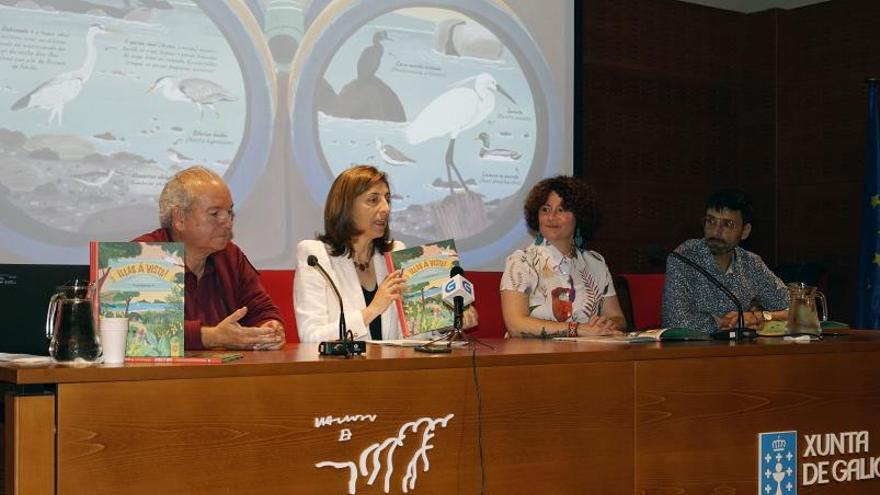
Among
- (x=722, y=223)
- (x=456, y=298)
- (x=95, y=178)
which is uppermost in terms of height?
(x=95, y=178)

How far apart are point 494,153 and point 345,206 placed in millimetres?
1547

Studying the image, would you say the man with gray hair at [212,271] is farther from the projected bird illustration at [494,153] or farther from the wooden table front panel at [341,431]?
the projected bird illustration at [494,153]

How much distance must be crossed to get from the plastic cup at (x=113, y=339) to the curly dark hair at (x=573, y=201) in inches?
75.7

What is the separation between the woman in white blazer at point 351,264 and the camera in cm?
309

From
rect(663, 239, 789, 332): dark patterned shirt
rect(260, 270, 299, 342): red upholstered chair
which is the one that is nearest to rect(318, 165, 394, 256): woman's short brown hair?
rect(260, 270, 299, 342): red upholstered chair

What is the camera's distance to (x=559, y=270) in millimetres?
3719

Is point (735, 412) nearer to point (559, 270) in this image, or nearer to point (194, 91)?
point (559, 270)

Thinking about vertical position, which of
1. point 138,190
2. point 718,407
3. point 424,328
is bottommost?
point 718,407

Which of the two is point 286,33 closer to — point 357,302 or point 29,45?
point 29,45

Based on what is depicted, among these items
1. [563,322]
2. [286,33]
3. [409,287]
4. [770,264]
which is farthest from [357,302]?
[770,264]

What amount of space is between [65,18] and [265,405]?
7.06 feet

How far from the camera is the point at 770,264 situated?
5.88 metres

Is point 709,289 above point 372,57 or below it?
below

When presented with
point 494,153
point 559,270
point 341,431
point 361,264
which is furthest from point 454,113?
point 341,431
